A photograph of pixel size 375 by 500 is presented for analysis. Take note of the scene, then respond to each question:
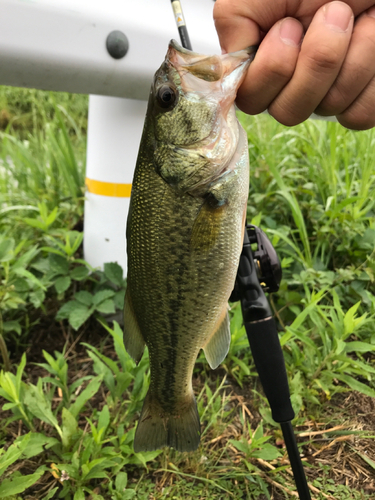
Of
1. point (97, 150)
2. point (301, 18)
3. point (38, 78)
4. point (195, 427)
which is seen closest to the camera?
point (301, 18)

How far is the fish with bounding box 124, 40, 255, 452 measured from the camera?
1.17 metres

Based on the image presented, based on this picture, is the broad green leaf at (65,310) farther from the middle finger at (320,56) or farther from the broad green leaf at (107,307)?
the middle finger at (320,56)

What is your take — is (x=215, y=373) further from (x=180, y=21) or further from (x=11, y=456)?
(x=180, y=21)

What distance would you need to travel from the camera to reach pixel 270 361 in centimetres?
145

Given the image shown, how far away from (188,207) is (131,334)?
0.50 metres

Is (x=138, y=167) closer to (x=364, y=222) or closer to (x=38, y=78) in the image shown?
(x=38, y=78)

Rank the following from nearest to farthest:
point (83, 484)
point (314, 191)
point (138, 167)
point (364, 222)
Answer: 1. point (138, 167)
2. point (83, 484)
3. point (364, 222)
4. point (314, 191)

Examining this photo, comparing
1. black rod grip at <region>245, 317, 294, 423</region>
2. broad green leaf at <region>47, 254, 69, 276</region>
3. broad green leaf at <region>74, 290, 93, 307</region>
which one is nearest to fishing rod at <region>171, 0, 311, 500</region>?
black rod grip at <region>245, 317, 294, 423</region>

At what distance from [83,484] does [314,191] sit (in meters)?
2.23

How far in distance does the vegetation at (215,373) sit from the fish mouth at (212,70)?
1.15 m

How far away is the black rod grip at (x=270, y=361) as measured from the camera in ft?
4.67

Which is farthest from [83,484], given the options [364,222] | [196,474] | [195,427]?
[364,222]

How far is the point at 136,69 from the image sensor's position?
2.01 metres

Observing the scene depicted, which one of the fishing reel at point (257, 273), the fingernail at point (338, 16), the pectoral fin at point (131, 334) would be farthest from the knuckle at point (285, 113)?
the pectoral fin at point (131, 334)
